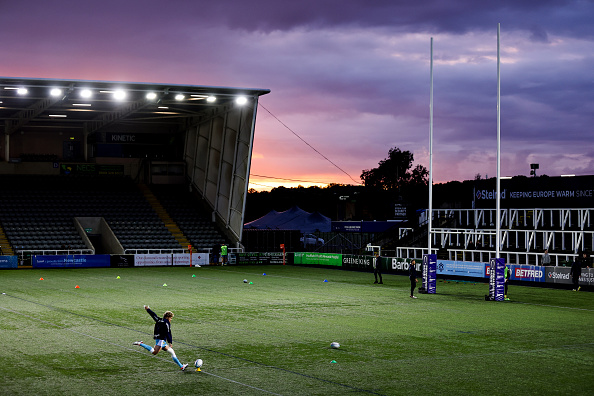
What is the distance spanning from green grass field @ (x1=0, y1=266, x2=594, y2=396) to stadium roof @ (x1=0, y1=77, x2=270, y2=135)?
1651 cm

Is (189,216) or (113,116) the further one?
(189,216)

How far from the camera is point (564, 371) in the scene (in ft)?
47.9

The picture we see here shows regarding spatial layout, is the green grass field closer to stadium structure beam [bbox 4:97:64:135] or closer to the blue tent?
stadium structure beam [bbox 4:97:64:135]

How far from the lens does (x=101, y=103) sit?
173 feet

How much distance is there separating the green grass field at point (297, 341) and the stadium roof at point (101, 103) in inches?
650

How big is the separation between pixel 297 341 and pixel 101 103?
1537 inches

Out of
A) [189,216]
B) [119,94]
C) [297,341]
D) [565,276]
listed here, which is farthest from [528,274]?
[189,216]

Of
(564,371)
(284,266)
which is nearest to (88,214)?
(284,266)

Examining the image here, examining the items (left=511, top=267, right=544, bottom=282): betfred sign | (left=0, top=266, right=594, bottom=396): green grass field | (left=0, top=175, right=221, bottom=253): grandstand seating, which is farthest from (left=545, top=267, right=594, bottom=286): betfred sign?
(left=0, top=175, right=221, bottom=253): grandstand seating

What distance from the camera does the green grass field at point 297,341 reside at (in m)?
13.2

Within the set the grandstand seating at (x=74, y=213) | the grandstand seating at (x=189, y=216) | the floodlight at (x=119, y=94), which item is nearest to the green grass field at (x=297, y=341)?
the floodlight at (x=119, y=94)

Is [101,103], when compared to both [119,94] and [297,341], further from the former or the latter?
[297,341]

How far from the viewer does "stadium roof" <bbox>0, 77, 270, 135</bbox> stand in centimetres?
4541

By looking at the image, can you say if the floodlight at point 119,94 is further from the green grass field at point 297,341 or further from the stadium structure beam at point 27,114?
the green grass field at point 297,341
